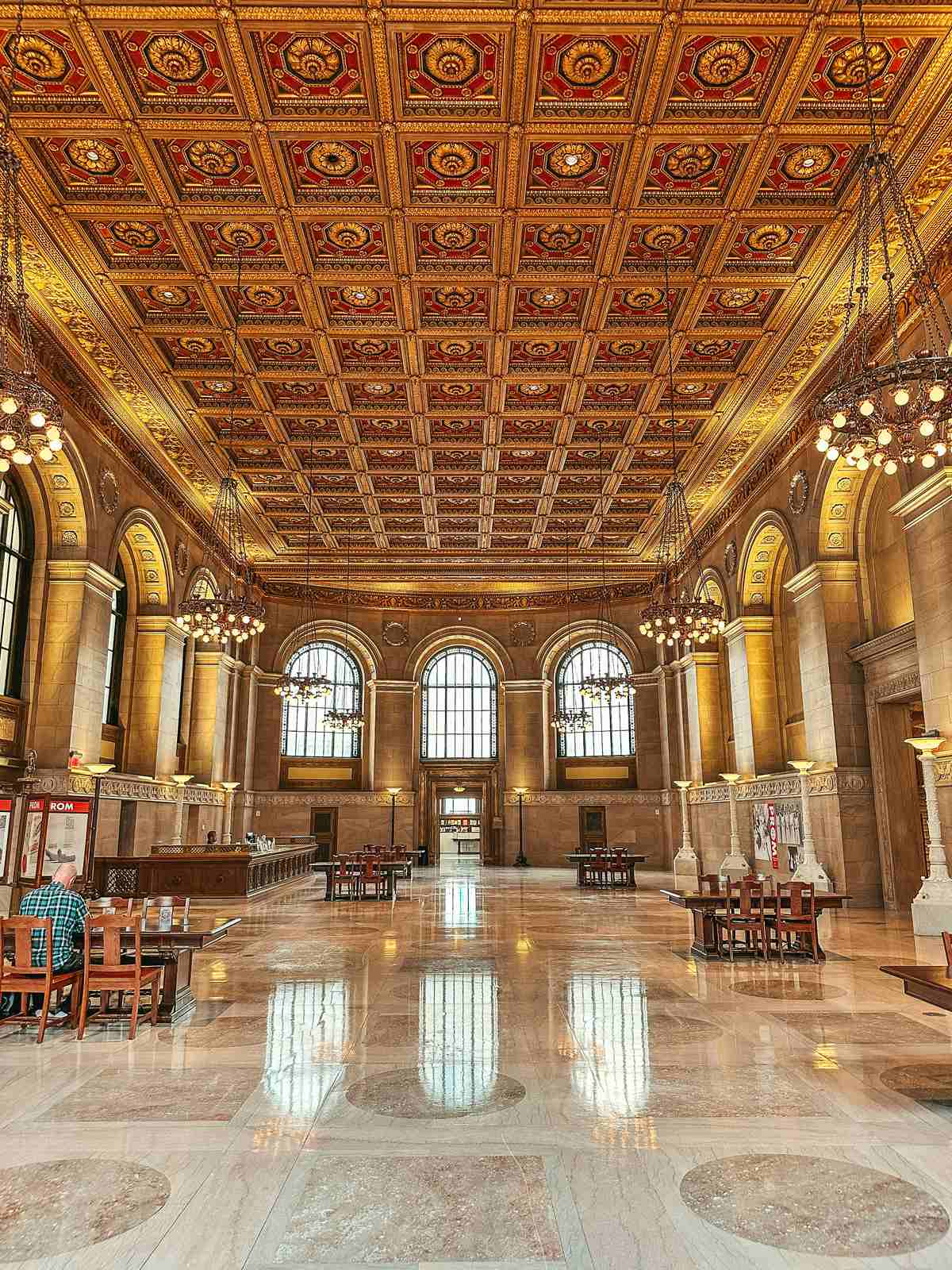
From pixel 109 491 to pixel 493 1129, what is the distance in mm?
13596

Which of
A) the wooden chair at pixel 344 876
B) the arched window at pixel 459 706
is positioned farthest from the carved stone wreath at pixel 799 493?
the arched window at pixel 459 706

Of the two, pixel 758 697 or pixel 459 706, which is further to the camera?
pixel 459 706

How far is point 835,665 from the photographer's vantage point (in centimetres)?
1433

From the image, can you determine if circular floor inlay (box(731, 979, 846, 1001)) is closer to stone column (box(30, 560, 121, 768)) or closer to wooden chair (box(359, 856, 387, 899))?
wooden chair (box(359, 856, 387, 899))

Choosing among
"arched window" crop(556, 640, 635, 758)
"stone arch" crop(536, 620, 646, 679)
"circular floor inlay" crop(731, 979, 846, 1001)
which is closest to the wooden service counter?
"circular floor inlay" crop(731, 979, 846, 1001)

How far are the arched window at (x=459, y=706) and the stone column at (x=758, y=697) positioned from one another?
1136cm

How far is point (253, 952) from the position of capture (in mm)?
9391

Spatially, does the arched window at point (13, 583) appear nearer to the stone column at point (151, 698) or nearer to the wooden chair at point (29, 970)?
the stone column at point (151, 698)

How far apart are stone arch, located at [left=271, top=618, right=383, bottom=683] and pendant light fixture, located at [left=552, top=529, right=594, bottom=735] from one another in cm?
605

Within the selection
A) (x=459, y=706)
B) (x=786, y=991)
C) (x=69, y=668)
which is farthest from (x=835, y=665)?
(x=459, y=706)

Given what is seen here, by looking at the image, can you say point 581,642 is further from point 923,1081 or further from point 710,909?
point 923,1081

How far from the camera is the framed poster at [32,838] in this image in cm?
1013

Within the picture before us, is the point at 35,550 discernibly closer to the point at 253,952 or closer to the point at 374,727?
the point at 253,952

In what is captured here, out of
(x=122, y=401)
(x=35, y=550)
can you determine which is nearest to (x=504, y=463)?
(x=122, y=401)
